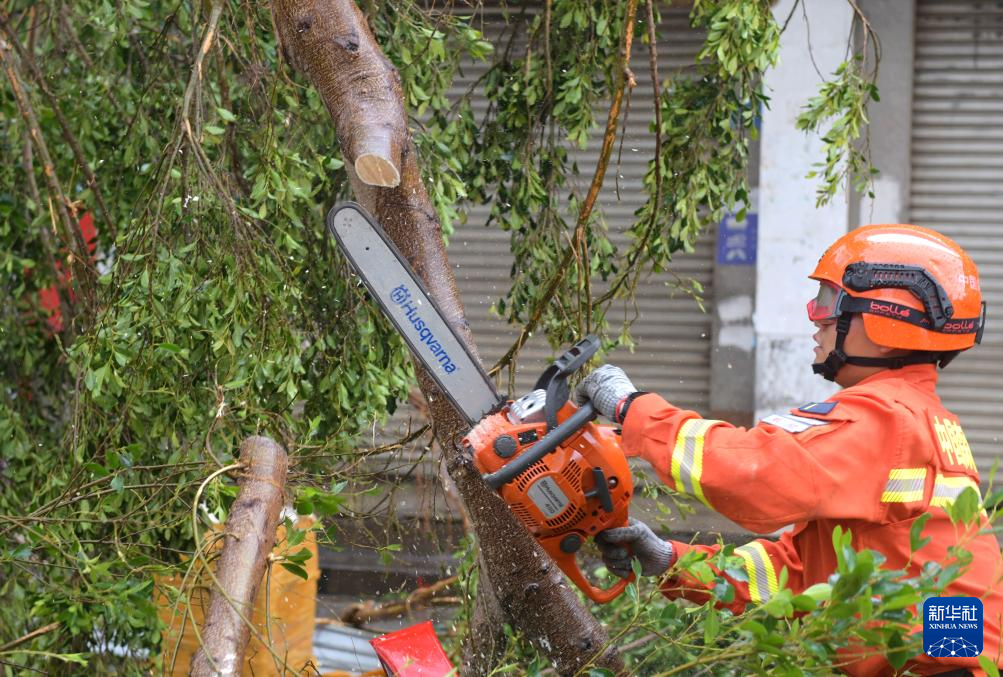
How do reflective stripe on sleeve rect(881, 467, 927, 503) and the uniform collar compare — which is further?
the uniform collar

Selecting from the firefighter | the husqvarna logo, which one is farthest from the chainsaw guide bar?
the firefighter

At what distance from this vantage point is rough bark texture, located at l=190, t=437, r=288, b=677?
2109 millimetres

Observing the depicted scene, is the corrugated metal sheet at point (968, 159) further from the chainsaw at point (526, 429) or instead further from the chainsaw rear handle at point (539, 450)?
the chainsaw rear handle at point (539, 450)

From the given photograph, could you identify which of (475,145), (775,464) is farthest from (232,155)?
(775,464)

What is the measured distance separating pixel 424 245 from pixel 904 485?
114cm

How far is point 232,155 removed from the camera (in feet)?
11.4

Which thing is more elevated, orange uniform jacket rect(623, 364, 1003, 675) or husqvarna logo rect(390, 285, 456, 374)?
husqvarna logo rect(390, 285, 456, 374)

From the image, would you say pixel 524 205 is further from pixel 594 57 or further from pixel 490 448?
pixel 490 448

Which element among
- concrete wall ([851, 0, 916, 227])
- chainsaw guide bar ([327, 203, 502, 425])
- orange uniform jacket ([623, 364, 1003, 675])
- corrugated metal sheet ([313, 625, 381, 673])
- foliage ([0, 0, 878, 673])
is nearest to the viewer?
orange uniform jacket ([623, 364, 1003, 675])

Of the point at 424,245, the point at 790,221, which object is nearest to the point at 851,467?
the point at 424,245

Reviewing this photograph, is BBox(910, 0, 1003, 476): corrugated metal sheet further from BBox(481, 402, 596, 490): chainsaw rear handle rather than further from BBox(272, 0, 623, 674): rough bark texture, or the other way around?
BBox(481, 402, 596, 490): chainsaw rear handle

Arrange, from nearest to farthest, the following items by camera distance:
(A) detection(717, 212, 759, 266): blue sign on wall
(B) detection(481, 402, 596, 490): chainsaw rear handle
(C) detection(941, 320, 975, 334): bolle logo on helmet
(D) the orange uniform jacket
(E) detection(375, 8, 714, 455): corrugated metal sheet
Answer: (D) the orange uniform jacket
(B) detection(481, 402, 596, 490): chainsaw rear handle
(C) detection(941, 320, 975, 334): bolle logo on helmet
(E) detection(375, 8, 714, 455): corrugated metal sheet
(A) detection(717, 212, 759, 266): blue sign on wall

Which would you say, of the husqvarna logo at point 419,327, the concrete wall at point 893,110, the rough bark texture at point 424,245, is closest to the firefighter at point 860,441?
the rough bark texture at point 424,245

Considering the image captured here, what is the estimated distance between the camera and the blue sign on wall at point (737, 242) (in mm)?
7441
